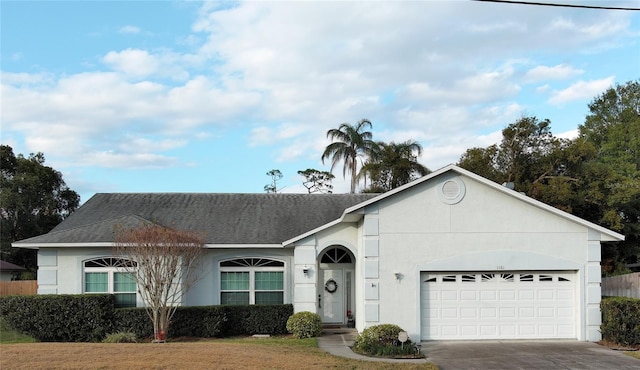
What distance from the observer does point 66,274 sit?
20734 millimetres

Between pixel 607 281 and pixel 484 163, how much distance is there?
45.3 feet

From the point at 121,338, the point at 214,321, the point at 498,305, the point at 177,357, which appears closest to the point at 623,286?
the point at 498,305

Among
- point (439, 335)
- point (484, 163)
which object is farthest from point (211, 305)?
point (484, 163)

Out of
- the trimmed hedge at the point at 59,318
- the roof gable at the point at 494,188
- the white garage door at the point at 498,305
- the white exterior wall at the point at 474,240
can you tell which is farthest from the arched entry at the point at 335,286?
the trimmed hedge at the point at 59,318

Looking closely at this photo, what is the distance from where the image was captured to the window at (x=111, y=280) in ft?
68.1

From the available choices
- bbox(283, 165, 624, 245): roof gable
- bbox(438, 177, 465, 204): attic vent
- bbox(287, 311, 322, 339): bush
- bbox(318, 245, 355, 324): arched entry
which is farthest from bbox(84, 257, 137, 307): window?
bbox(438, 177, 465, 204): attic vent

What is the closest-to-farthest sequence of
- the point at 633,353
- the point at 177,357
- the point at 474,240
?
1. the point at 177,357
2. the point at 633,353
3. the point at 474,240

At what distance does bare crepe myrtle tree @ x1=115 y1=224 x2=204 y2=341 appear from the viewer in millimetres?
18500

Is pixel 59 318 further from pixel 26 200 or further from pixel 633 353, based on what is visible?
pixel 26 200

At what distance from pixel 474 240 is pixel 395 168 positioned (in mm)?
21455

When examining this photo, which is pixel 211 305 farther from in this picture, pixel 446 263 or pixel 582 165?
pixel 582 165

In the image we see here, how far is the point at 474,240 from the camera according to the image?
730 inches

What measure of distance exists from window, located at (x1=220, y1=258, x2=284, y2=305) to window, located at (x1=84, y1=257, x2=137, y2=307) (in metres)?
3.09

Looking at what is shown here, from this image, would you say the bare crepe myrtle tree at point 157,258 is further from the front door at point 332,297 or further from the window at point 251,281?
the front door at point 332,297
